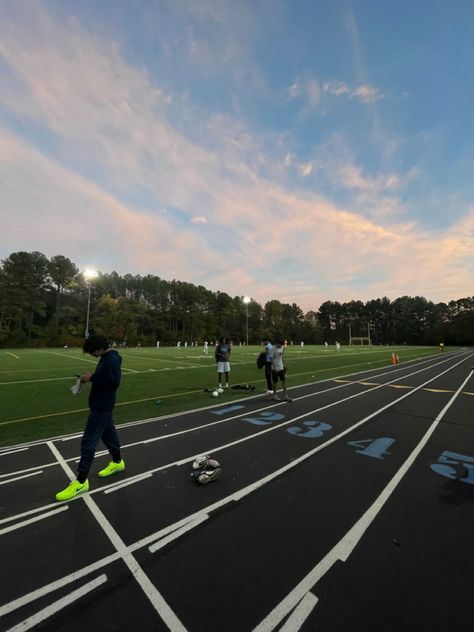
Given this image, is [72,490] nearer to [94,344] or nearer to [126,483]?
[126,483]

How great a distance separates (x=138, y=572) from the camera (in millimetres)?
2570

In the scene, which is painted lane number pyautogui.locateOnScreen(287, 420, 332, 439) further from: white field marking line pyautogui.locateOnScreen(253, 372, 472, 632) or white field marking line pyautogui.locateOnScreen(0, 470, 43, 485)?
white field marking line pyautogui.locateOnScreen(0, 470, 43, 485)

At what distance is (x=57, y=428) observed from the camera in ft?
22.2

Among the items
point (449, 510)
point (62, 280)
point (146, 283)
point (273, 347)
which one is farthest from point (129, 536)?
point (146, 283)

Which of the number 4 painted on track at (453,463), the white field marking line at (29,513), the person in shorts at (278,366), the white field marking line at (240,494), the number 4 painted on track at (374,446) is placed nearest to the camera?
the white field marking line at (240,494)

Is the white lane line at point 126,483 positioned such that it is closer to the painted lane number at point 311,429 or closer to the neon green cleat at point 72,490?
the neon green cleat at point 72,490

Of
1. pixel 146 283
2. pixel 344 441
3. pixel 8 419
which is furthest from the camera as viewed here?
pixel 146 283

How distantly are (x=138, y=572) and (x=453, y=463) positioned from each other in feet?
16.7

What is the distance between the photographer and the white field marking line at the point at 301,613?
207 cm

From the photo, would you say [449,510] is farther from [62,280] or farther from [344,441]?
[62,280]

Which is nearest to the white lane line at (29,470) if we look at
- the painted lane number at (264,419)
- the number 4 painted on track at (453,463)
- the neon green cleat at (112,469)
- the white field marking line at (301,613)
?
the neon green cleat at (112,469)

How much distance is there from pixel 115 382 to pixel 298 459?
3.32 meters

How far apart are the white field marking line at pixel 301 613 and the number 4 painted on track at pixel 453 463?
11.1ft

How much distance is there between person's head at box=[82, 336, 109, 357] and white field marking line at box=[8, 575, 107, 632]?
2.43m
